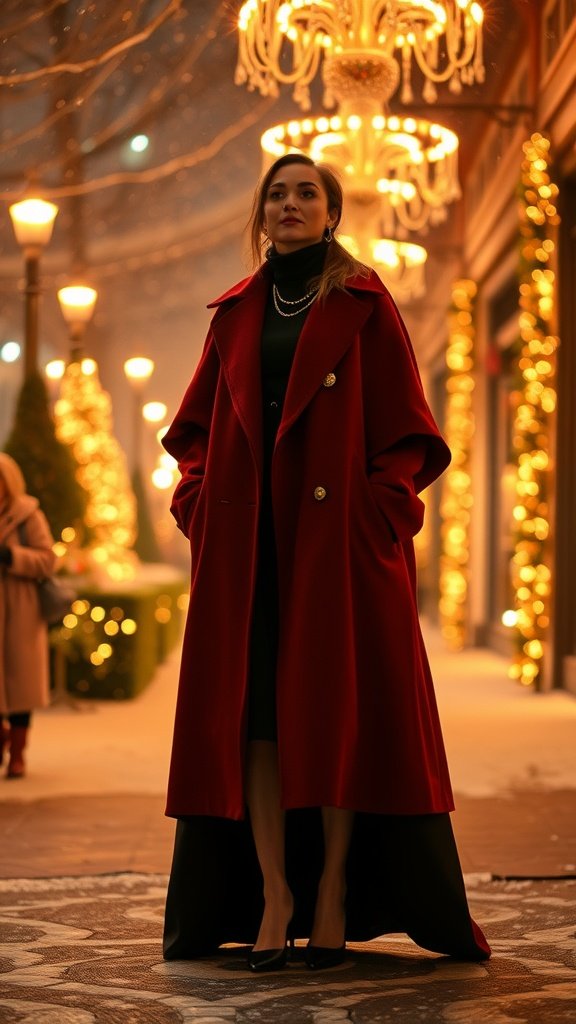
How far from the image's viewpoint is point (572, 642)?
11281 millimetres

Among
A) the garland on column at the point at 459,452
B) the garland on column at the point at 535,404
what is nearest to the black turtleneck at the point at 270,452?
the garland on column at the point at 535,404

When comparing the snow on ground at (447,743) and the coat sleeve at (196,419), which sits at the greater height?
the coat sleeve at (196,419)

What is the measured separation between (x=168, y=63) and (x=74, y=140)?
11.7 feet

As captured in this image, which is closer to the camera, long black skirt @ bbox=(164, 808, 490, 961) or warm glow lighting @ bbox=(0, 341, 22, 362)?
long black skirt @ bbox=(164, 808, 490, 961)

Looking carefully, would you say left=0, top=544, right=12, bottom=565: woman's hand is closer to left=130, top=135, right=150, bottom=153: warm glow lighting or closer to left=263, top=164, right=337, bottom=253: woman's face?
left=263, top=164, right=337, bottom=253: woman's face

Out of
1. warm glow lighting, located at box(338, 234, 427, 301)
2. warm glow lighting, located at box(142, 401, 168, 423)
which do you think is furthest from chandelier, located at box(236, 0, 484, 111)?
warm glow lighting, located at box(142, 401, 168, 423)

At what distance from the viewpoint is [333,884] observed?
11.2 feet

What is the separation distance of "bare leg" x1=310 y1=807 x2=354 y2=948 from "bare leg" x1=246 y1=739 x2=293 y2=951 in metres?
0.08

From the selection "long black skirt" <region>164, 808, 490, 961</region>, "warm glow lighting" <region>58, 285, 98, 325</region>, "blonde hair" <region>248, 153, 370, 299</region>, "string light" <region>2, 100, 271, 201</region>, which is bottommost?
"long black skirt" <region>164, 808, 490, 961</region>

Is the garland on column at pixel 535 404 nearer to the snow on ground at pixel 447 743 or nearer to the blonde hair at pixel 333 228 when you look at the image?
the snow on ground at pixel 447 743

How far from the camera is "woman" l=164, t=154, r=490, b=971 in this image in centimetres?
336

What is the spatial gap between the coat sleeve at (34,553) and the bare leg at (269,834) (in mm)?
3865

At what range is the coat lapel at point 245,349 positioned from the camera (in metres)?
3.47

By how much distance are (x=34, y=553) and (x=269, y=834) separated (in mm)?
3968
